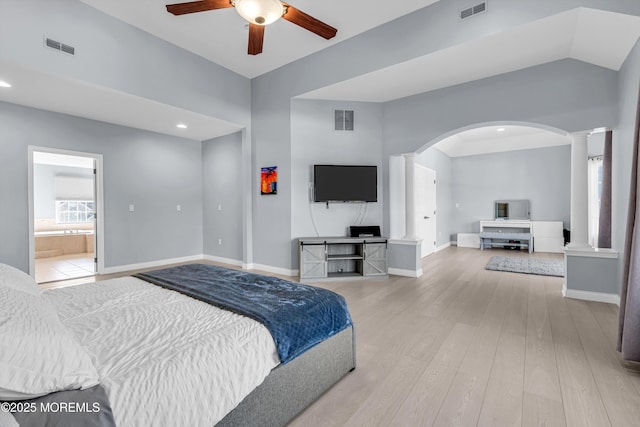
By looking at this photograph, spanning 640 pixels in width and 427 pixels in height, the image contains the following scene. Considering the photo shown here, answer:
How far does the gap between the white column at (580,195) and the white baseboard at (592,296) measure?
0.55 metres

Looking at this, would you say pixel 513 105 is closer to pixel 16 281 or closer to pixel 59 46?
pixel 16 281

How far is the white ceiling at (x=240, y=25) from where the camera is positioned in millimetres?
3439

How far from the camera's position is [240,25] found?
3.80m

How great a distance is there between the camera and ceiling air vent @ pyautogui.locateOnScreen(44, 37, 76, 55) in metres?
3.13

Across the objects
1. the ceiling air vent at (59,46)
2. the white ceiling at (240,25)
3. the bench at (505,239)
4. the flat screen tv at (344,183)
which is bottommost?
the bench at (505,239)

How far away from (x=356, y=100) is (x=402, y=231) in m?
2.39

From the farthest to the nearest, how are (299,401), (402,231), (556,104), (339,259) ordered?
(402,231), (339,259), (556,104), (299,401)

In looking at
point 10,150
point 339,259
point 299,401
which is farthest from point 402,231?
point 10,150

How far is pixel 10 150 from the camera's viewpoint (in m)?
4.05

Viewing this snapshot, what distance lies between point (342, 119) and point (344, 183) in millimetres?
1097

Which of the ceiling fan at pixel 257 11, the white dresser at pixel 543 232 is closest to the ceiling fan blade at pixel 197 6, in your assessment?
the ceiling fan at pixel 257 11

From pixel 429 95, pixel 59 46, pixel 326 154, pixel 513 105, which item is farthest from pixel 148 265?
pixel 513 105

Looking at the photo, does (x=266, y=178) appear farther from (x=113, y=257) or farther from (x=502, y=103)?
(x=502, y=103)

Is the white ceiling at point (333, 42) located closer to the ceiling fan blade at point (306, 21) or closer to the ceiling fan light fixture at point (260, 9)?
the ceiling fan blade at point (306, 21)
